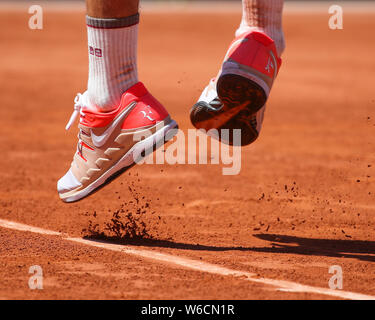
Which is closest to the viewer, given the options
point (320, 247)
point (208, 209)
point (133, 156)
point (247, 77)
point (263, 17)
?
point (247, 77)

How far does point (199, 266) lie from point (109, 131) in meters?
0.81

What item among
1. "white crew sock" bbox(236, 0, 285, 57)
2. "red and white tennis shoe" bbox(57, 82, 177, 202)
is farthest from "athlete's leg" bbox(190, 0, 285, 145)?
"red and white tennis shoe" bbox(57, 82, 177, 202)

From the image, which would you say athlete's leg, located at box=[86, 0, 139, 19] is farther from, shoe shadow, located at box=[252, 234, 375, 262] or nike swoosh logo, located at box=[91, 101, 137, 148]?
shoe shadow, located at box=[252, 234, 375, 262]

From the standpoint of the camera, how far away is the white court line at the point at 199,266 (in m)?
3.03

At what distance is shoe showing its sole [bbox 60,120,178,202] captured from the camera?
338cm

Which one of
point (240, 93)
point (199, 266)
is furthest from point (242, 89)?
point (199, 266)

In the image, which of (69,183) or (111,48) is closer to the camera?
(111,48)

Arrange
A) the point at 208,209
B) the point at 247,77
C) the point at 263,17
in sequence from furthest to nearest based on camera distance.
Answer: the point at 208,209, the point at 263,17, the point at 247,77

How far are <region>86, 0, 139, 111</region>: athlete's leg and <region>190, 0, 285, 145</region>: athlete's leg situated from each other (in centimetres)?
41

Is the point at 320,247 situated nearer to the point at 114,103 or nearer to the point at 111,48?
the point at 114,103

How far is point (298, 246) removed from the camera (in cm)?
389

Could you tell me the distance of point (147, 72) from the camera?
12062 millimetres

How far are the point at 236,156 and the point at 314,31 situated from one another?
41.3ft
